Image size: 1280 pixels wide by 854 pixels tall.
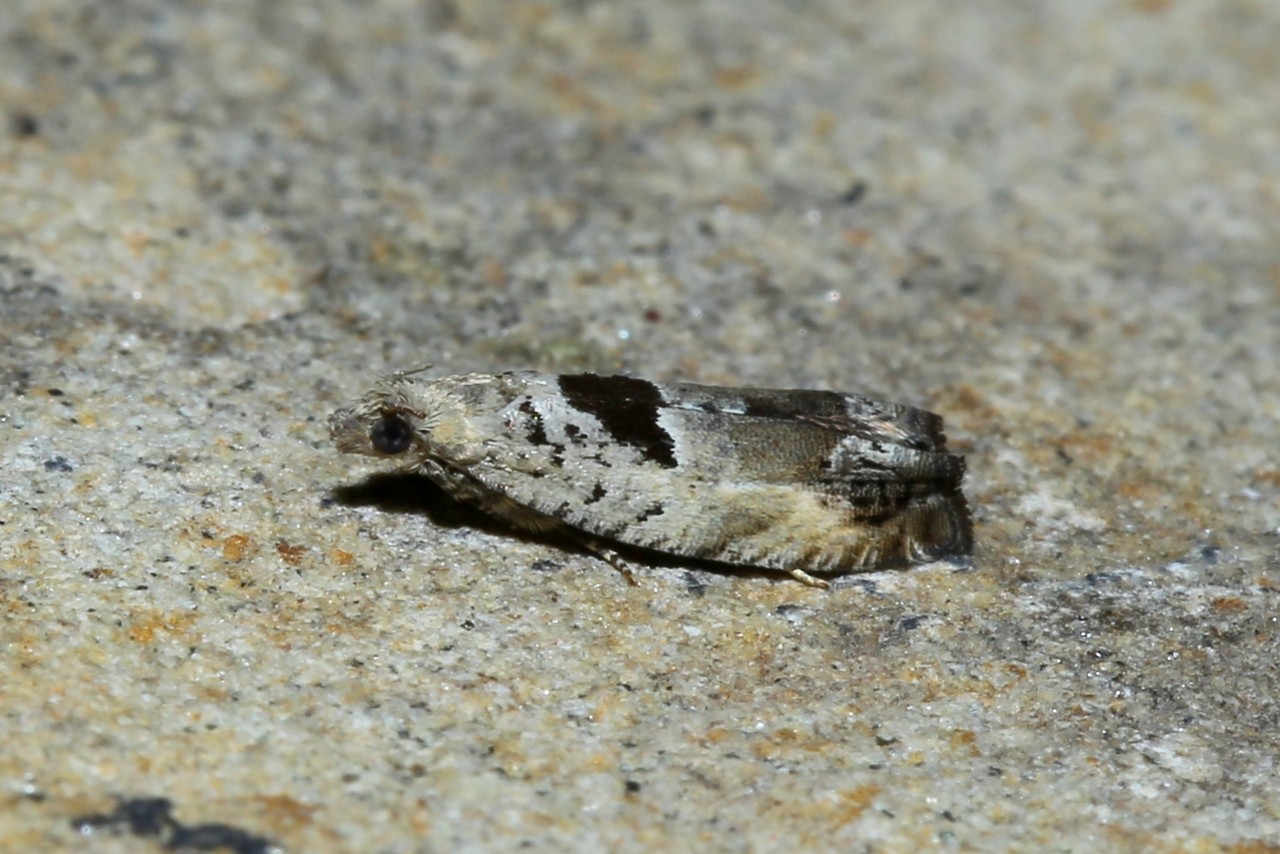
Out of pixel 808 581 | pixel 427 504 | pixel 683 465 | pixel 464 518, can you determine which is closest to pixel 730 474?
pixel 683 465

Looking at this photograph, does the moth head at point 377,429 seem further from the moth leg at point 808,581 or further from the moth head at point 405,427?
the moth leg at point 808,581

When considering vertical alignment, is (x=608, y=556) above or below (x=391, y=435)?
below

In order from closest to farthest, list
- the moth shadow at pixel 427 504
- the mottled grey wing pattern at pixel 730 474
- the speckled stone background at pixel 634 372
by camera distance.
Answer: the speckled stone background at pixel 634 372, the mottled grey wing pattern at pixel 730 474, the moth shadow at pixel 427 504

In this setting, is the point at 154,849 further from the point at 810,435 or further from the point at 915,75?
the point at 915,75

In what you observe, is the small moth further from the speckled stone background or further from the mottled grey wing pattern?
the speckled stone background

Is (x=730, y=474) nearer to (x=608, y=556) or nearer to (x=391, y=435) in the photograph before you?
(x=608, y=556)

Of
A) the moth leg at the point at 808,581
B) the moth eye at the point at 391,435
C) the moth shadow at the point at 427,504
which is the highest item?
the moth eye at the point at 391,435

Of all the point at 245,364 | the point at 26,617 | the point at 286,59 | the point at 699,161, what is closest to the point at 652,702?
the point at 26,617

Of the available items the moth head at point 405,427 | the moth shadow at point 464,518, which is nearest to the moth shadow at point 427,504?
the moth shadow at point 464,518

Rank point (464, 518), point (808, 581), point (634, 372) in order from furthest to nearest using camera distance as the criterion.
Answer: point (634, 372), point (464, 518), point (808, 581)
